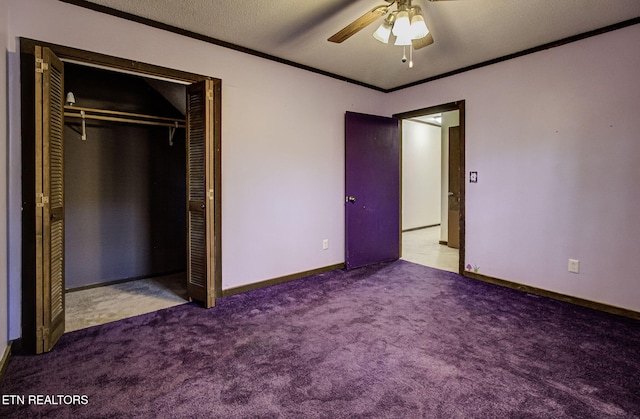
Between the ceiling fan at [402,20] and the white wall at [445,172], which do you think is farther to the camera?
the white wall at [445,172]

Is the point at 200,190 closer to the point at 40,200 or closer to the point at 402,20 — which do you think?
the point at 40,200

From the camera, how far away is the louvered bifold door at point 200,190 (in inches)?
116

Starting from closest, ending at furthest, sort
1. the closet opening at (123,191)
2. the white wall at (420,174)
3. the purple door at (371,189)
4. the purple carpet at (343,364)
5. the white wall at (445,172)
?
the purple carpet at (343,364) < the closet opening at (123,191) < the purple door at (371,189) < the white wall at (445,172) < the white wall at (420,174)

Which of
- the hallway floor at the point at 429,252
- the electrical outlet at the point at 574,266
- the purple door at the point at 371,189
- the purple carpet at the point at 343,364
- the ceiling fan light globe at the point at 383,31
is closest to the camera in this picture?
the purple carpet at the point at 343,364

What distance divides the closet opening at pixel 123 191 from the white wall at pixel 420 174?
4.81 m

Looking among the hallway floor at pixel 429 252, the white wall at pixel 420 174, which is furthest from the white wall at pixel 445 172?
the white wall at pixel 420 174

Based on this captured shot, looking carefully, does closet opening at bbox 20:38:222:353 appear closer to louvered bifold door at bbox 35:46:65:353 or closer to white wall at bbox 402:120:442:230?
louvered bifold door at bbox 35:46:65:353

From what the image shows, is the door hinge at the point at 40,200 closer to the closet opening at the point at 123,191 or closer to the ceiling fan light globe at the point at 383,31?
the closet opening at the point at 123,191

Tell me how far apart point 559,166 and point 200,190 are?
133 inches

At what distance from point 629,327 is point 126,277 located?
475 centimetres

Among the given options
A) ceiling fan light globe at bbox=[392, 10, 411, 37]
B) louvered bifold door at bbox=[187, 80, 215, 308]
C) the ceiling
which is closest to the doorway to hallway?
the ceiling

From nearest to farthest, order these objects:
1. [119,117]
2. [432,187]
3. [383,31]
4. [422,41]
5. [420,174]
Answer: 1. [383,31]
2. [422,41]
3. [119,117]
4. [420,174]
5. [432,187]

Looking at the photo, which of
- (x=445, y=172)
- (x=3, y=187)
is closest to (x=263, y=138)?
(x=3, y=187)

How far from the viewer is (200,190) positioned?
304cm
